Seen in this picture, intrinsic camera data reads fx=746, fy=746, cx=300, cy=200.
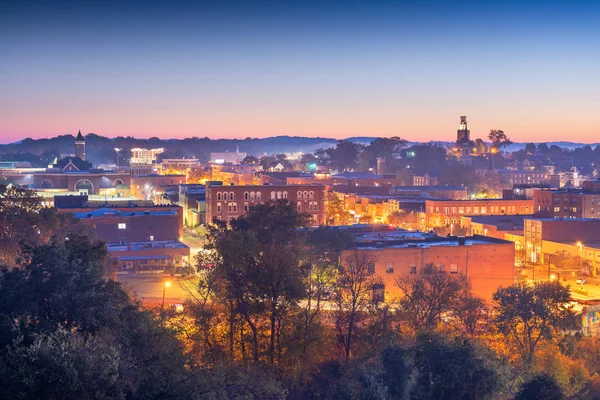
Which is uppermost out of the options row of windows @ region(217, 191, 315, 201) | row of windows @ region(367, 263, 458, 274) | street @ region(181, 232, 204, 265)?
row of windows @ region(217, 191, 315, 201)

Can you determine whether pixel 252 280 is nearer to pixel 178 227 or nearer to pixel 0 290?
pixel 0 290

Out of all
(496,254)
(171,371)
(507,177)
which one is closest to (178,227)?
(496,254)

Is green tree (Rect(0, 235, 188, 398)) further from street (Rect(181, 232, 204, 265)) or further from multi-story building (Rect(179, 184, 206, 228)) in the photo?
multi-story building (Rect(179, 184, 206, 228))

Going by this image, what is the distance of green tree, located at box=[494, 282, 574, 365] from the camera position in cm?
2423

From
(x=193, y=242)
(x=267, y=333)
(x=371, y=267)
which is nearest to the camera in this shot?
(x=267, y=333)

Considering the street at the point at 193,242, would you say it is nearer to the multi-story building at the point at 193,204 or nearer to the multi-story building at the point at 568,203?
the multi-story building at the point at 193,204

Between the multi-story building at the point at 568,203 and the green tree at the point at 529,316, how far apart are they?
3653 centimetres

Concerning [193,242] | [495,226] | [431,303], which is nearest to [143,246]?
[193,242]

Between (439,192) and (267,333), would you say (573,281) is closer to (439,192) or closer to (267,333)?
(267,333)

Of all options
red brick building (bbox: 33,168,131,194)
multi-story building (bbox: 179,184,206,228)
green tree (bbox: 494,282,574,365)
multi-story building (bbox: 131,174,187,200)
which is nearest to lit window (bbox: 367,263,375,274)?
green tree (bbox: 494,282,574,365)

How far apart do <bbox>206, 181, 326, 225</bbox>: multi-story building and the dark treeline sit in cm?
2102

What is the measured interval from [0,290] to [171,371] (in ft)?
13.1

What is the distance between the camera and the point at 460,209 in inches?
2537

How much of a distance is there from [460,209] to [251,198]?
62.8ft
